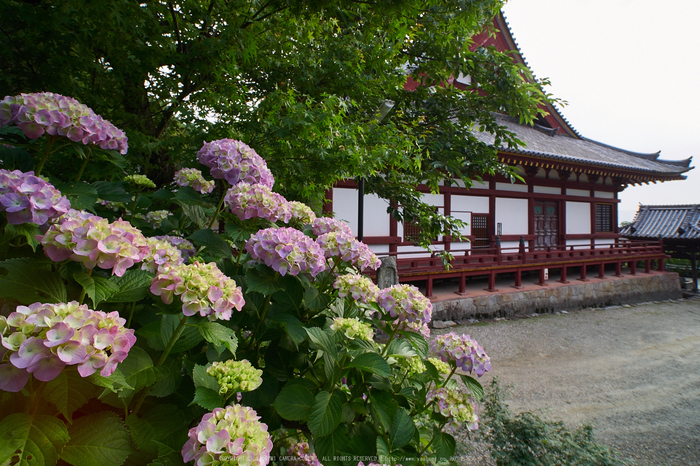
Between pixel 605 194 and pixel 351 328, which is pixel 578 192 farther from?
pixel 351 328

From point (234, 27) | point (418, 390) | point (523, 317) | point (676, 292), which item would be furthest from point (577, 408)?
point (676, 292)

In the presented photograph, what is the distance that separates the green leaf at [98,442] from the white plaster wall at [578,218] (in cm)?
1409

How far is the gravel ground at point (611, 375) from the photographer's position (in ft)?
13.4

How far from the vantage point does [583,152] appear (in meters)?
12.9

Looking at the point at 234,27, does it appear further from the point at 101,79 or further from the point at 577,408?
the point at 577,408

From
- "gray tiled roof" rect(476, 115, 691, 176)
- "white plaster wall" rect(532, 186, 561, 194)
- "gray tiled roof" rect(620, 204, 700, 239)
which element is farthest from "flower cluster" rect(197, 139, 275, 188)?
"gray tiled roof" rect(620, 204, 700, 239)

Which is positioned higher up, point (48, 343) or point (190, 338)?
point (48, 343)

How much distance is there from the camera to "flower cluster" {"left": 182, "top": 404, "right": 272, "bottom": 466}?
72cm

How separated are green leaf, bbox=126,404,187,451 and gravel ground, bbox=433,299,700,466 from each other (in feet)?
10.9

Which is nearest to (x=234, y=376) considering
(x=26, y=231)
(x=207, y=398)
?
(x=207, y=398)

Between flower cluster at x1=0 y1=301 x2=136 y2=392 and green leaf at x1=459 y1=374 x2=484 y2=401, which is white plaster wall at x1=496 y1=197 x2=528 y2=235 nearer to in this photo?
green leaf at x1=459 y1=374 x2=484 y2=401

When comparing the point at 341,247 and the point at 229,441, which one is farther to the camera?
the point at 341,247

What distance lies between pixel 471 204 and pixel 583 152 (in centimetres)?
620

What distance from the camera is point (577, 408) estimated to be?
4664mm
